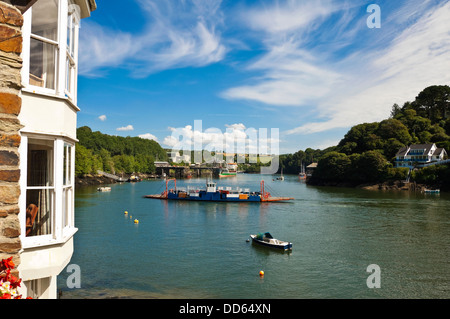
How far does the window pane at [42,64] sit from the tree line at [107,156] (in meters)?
107

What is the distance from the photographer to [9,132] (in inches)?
169

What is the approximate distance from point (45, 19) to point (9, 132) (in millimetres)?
2802

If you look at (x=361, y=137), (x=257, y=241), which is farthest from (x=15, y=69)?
(x=361, y=137)

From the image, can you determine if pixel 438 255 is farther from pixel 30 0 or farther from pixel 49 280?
pixel 30 0

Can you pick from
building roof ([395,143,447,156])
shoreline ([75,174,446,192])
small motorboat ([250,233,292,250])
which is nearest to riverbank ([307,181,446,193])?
shoreline ([75,174,446,192])

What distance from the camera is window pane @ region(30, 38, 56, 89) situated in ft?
18.7

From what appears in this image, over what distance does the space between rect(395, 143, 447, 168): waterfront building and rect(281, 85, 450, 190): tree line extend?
2.63 meters

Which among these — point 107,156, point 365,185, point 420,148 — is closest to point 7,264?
point 365,185

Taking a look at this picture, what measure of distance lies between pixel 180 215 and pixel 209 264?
24.0 meters

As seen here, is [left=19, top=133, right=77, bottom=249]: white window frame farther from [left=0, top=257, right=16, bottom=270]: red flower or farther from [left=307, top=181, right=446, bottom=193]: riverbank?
[left=307, top=181, right=446, bottom=193]: riverbank

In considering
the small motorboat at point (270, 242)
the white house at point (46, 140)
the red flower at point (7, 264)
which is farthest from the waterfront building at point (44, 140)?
the small motorboat at point (270, 242)

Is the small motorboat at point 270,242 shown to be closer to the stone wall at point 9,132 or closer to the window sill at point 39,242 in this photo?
the window sill at point 39,242
